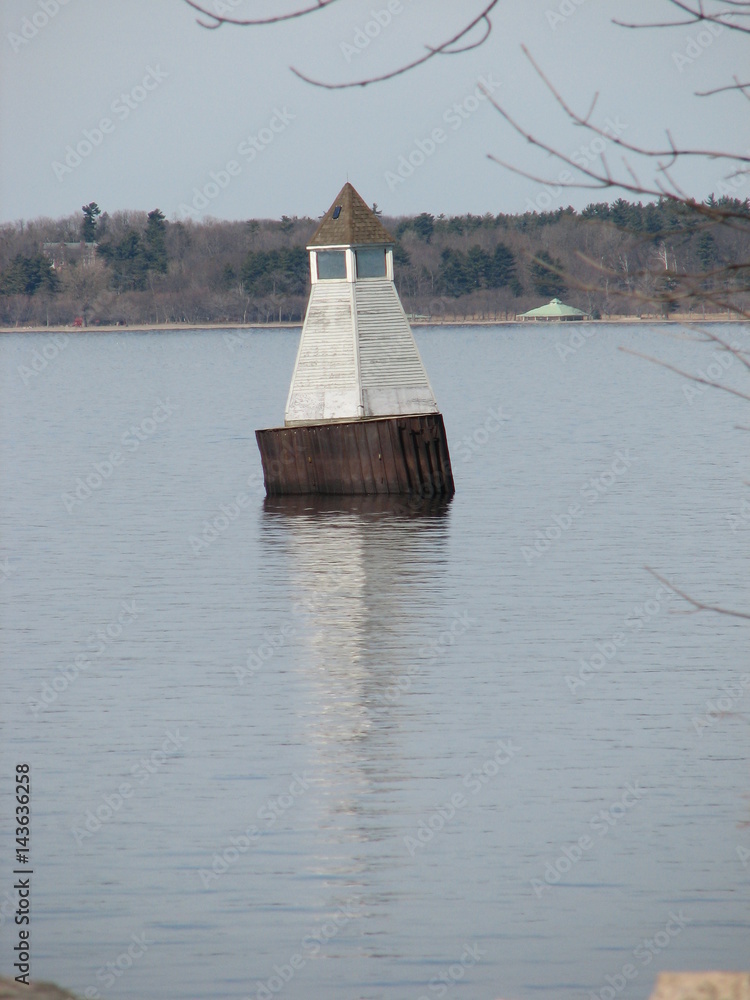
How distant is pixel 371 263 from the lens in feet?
134

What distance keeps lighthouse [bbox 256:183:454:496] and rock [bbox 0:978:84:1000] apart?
31764mm

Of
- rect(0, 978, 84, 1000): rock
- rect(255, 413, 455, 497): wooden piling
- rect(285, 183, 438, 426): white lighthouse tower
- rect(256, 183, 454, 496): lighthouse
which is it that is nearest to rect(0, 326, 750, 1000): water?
rect(255, 413, 455, 497): wooden piling

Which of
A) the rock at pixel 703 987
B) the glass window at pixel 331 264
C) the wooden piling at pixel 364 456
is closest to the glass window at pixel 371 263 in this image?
the glass window at pixel 331 264

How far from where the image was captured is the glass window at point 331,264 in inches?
1597

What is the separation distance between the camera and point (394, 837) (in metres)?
14.3

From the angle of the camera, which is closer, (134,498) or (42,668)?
(42,668)

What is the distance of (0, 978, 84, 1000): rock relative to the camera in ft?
23.6

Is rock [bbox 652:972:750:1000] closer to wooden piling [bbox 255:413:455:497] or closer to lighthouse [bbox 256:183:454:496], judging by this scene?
wooden piling [bbox 255:413:455:497]

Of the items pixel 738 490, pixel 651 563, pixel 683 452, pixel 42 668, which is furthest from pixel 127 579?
pixel 683 452

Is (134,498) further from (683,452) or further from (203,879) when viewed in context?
(203,879)

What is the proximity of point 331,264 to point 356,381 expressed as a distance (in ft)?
11.7

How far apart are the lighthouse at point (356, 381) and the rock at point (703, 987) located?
32497 millimetres

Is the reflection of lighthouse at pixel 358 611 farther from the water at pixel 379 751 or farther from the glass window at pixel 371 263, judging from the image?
the glass window at pixel 371 263

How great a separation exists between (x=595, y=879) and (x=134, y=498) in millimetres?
38107
